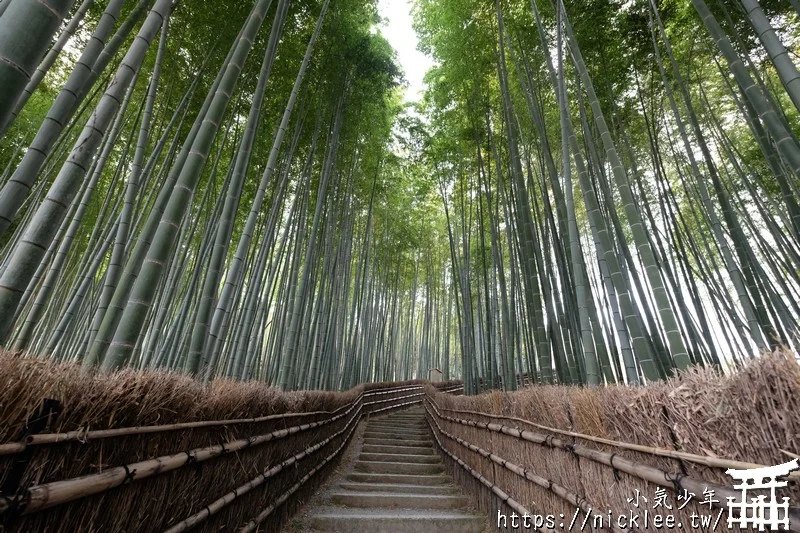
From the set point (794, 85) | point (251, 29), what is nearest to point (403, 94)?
point (251, 29)

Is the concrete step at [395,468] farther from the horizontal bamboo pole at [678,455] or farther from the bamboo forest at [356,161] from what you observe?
the horizontal bamboo pole at [678,455]

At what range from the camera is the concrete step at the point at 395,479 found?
390 centimetres

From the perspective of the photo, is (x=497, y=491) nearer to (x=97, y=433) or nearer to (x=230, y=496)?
(x=230, y=496)

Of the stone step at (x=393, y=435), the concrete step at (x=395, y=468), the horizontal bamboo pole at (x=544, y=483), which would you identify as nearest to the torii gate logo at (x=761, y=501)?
the horizontal bamboo pole at (x=544, y=483)

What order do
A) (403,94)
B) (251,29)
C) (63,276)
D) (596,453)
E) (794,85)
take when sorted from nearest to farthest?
1. (596,453)
2. (794,85)
3. (251,29)
4. (63,276)
5. (403,94)

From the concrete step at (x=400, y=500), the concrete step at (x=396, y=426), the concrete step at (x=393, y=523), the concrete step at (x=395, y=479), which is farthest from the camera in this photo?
the concrete step at (x=396, y=426)

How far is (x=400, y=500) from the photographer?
3.16m

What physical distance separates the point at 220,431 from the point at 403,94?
27.0 feet

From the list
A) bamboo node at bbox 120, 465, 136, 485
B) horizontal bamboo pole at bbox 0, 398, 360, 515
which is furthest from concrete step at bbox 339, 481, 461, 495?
bamboo node at bbox 120, 465, 136, 485

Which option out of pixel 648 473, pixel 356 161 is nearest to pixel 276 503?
pixel 648 473

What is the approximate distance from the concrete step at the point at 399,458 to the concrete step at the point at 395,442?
0.57 metres

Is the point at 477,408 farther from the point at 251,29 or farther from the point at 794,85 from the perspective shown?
the point at 251,29

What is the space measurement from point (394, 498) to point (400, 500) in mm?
52

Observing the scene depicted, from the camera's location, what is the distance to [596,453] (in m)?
1.50
